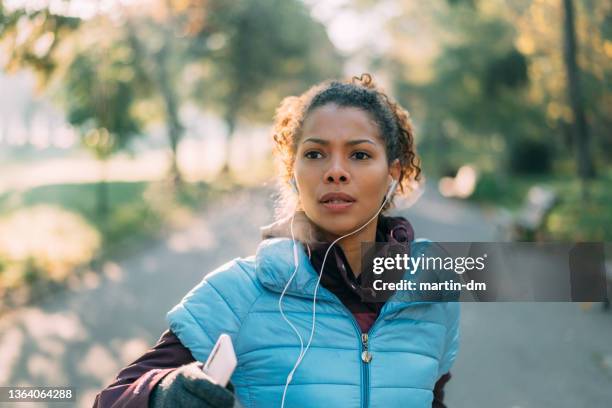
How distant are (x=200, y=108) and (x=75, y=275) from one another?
27556 millimetres

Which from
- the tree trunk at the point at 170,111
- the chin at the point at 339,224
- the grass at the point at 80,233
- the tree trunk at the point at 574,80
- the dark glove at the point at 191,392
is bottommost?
the dark glove at the point at 191,392

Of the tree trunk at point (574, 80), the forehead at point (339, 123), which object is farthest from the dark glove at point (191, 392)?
the tree trunk at point (574, 80)

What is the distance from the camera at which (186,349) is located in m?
1.98

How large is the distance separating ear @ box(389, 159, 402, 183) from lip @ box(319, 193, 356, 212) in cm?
30

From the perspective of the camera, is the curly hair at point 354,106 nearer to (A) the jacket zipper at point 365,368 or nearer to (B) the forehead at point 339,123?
(B) the forehead at point 339,123

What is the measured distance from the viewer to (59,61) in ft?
30.9

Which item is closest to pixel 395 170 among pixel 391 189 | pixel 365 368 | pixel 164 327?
pixel 391 189

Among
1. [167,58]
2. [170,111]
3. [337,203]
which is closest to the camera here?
[337,203]

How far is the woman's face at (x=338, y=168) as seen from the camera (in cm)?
219

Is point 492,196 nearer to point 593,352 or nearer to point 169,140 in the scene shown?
point 169,140

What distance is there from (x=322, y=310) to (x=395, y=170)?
2.07 ft

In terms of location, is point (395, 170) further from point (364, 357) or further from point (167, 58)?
point (167, 58)

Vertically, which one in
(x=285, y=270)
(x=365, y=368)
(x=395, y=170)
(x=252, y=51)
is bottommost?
(x=365, y=368)

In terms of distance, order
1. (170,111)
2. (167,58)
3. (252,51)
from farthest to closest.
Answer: (252,51), (167,58), (170,111)
